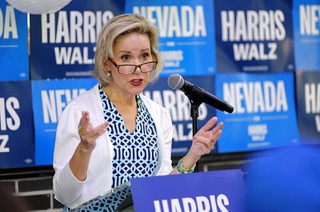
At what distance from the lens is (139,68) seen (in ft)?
10.7

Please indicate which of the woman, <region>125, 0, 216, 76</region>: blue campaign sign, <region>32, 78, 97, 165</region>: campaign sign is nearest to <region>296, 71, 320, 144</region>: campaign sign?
<region>125, 0, 216, 76</region>: blue campaign sign

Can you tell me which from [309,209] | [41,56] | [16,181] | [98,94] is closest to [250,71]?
[41,56]

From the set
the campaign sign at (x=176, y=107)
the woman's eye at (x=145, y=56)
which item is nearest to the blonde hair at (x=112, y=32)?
the woman's eye at (x=145, y=56)

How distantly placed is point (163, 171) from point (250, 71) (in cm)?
233

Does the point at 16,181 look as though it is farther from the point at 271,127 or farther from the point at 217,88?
the point at 271,127

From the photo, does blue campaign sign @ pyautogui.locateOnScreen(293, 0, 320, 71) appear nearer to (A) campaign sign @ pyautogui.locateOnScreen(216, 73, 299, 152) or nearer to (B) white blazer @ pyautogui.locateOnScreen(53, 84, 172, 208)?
(A) campaign sign @ pyautogui.locateOnScreen(216, 73, 299, 152)

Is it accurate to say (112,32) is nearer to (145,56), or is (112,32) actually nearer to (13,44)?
(145,56)

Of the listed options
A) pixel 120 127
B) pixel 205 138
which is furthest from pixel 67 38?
pixel 205 138

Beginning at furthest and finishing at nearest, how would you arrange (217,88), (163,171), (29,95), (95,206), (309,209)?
(217,88) < (29,95) < (163,171) < (95,206) < (309,209)

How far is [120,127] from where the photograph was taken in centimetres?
320

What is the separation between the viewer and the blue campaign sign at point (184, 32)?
5.09m

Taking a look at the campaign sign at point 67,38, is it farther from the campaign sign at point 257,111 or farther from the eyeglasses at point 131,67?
the eyeglasses at point 131,67

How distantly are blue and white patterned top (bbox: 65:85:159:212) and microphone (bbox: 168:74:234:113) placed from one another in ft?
1.21

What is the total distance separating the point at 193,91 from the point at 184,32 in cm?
226
